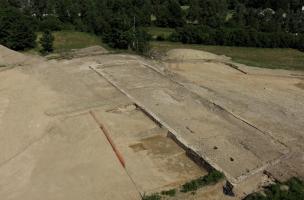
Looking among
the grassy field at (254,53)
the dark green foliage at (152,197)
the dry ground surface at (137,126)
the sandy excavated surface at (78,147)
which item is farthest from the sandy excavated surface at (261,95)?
the grassy field at (254,53)

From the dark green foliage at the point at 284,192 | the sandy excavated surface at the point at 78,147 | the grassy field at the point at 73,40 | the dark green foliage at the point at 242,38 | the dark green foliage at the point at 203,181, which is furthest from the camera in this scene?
the dark green foliage at the point at 242,38

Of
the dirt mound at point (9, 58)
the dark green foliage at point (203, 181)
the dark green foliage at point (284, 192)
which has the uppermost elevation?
the dirt mound at point (9, 58)

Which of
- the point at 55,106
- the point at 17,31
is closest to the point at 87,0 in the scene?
the point at 17,31

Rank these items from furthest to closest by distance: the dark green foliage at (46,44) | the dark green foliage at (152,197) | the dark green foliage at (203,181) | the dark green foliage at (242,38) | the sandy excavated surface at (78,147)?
the dark green foliage at (242,38)
the dark green foliage at (46,44)
the sandy excavated surface at (78,147)
the dark green foliage at (203,181)
the dark green foliage at (152,197)

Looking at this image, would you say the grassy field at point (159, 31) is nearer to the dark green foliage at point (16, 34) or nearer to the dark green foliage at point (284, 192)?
the dark green foliage at point (16, 34)

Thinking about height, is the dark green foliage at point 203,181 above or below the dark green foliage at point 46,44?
below
